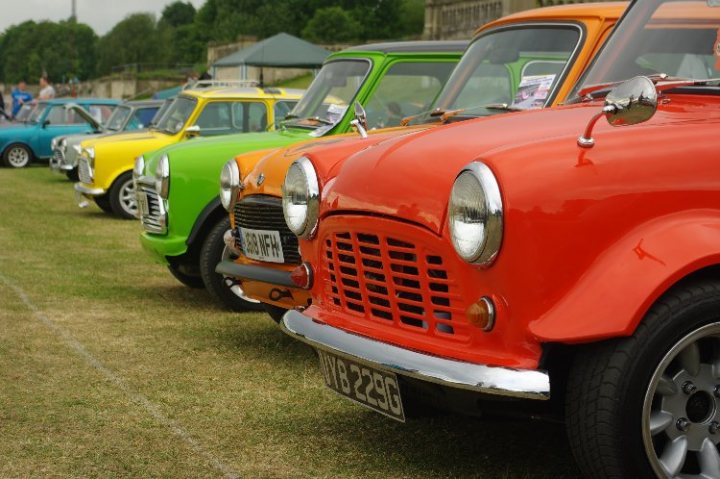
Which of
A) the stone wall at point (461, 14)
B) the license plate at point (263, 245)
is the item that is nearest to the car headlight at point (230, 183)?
the license plate at point (263, 245)

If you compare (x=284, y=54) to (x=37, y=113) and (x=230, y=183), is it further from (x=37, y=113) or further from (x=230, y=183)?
(x=230, y=183)

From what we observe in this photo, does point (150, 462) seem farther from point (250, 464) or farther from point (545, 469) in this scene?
point (545, 469)

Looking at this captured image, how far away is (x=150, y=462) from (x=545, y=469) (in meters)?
1.46

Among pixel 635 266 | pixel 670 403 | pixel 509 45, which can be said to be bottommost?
pixel 670 403

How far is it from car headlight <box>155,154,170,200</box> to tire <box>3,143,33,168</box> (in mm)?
18789

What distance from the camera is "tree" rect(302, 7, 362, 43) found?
309 ft

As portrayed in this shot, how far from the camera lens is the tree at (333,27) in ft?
309

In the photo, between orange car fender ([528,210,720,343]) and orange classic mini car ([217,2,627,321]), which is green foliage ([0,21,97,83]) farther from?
orange car fender ([528,210,720,343])

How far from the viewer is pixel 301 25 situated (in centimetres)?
10338

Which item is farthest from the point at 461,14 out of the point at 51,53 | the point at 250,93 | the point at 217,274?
the point at 51,53

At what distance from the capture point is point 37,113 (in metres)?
27.8

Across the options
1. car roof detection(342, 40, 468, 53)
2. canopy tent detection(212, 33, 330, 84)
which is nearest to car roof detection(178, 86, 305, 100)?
car roof detection(342, 40, 468, 53)

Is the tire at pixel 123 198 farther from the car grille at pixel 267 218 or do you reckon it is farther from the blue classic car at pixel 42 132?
the blue classic car at pixel 42 132

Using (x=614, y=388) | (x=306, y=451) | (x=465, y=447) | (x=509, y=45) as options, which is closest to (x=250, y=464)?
(x=306, y=451)
